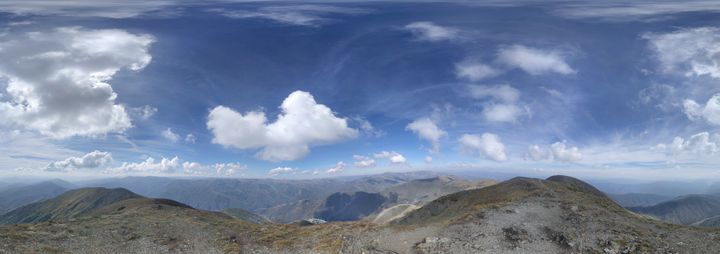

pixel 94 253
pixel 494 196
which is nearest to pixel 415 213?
pixel 494 196

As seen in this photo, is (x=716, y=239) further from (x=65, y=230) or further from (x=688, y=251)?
(x=65, y=230)

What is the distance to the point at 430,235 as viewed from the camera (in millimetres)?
52969

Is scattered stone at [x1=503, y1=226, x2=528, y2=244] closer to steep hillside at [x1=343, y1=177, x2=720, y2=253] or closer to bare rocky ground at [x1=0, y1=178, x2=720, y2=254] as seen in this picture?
steep hillside at [x1=343, y1=177, x2=720, y2=253]

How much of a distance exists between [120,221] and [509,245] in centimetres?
5769

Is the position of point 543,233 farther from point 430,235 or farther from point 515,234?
point 430,235

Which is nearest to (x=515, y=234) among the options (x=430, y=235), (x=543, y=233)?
(x=543, y=233)

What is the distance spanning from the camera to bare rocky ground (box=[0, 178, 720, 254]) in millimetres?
46781

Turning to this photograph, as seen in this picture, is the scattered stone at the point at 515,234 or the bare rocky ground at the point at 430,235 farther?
the scattered stone at the point at 515,234

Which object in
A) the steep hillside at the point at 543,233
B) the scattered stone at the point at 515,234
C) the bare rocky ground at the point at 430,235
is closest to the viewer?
the steep hillside at the point at 543,233

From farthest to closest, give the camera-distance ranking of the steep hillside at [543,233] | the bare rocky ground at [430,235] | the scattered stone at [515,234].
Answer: the scattered stone at [515,234] < the bare rocky ground at [430,235] < the steep hillside at [543,233]

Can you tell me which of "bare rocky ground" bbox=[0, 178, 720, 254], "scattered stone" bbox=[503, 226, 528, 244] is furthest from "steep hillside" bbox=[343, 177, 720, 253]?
"bare rocky ground" bbox=[0, 178, 720, 254]

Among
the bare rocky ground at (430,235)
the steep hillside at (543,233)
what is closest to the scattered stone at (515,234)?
the steep hillside at (543,233)

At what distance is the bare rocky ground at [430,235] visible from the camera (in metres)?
46.8

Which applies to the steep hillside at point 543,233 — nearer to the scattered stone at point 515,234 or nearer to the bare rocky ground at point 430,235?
the scattered stone at point 515,234
